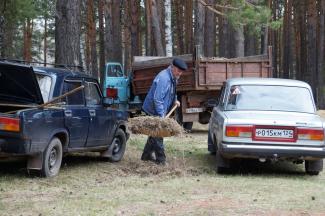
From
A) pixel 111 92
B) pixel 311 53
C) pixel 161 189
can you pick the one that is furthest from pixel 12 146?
pixel 311 53

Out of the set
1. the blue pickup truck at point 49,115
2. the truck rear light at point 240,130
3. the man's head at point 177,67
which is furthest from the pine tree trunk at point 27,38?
the truck rear light at point 240,130

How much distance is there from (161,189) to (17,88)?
273 cm

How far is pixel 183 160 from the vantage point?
11.6m

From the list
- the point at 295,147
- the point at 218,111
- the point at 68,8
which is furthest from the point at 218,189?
the point at 68,8

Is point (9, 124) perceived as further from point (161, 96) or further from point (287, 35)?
point (287, 35)

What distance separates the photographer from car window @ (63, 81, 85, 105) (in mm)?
9719

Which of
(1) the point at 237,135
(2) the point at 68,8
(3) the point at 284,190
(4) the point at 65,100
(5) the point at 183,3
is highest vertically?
(5) the point at 183,3

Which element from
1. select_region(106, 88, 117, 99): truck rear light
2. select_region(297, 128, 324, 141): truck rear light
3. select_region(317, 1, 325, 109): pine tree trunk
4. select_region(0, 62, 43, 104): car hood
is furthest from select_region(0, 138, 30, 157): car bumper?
select_region(317, 1, 325, 109): pine tree trunk

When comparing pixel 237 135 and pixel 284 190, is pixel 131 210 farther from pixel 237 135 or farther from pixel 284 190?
pixel 237 135

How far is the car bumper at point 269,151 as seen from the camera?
9.58 m

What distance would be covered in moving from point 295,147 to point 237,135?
0.95 metres

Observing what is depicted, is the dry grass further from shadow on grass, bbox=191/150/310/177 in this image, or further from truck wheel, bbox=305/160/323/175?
truck wheel, bbox=305/160/323/175

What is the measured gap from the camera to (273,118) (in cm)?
973

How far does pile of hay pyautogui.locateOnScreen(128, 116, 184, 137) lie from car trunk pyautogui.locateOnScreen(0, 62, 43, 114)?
1.91 meters
